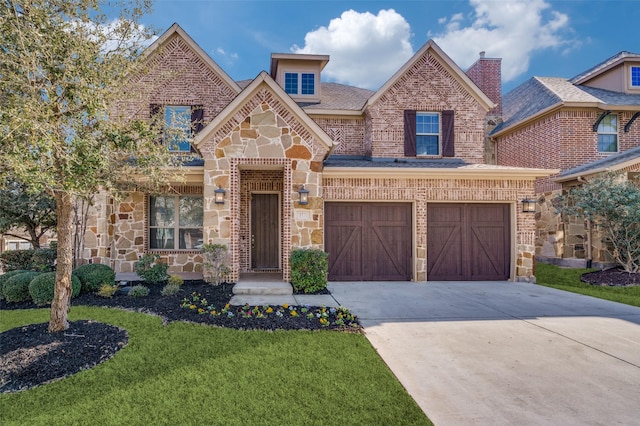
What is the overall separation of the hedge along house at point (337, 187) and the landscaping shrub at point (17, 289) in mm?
2600

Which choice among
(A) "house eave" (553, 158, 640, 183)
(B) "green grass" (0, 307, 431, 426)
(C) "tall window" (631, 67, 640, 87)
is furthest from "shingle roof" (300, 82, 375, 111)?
(C) "tall window" (631, 67, 640, 87)

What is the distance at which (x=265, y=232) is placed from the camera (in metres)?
11.4

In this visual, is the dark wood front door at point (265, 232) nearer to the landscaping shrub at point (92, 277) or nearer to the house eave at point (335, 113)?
the house eave at point (335, 113)

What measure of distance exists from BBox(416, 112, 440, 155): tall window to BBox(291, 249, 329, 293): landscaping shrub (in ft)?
19.8

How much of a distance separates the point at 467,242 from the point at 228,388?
8675 mm

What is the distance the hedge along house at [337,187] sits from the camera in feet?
29.9

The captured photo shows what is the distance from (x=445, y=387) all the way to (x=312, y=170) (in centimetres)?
643

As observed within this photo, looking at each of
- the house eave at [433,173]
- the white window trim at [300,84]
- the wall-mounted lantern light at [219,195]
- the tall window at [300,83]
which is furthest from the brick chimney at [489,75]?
the wall-mounted lantern light at [219,195]

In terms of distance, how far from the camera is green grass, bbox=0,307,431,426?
126 inches

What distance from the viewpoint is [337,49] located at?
14.0 metres

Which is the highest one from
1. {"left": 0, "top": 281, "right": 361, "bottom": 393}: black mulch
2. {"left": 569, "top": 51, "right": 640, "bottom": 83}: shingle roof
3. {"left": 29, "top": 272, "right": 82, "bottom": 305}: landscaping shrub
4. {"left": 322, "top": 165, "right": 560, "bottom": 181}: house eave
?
{"left": 569, "top": 51, "right": 640, "bottom": 83}: shingle roof

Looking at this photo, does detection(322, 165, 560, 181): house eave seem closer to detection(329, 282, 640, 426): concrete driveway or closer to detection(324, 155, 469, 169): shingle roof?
detection(324, 155, 469, 169): shingle roof

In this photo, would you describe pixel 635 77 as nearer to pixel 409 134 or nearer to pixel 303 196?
pixel 409 134

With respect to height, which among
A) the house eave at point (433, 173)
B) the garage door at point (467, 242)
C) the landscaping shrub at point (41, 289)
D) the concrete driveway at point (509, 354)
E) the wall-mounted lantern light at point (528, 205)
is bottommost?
the concrete driveway at point (509, 354)
